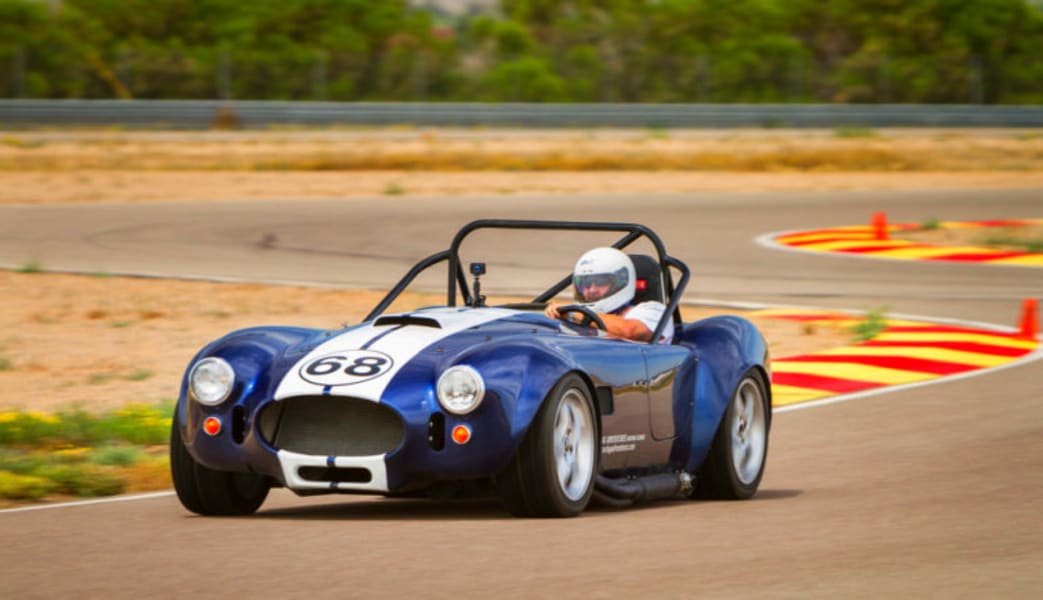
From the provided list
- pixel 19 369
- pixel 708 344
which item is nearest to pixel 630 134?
pixel 19 369

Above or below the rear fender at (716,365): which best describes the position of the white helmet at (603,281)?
above

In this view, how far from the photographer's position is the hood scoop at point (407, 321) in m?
6.63

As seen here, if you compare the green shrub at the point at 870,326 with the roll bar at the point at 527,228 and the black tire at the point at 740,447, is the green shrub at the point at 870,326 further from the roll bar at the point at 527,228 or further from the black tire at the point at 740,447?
the roll bar at the point at 527,228

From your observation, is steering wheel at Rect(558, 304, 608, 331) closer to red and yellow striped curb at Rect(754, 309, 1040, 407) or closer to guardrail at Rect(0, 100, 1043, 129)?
red and yellow striped curb at Rect(754, 309, 1040, 407)

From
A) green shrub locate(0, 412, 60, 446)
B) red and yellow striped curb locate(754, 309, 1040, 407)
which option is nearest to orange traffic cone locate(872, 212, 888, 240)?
red and yellow striped curb locate(754, 309, 1040, 407)

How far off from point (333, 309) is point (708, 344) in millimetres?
7892

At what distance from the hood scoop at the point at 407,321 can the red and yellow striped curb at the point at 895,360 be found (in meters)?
4.14

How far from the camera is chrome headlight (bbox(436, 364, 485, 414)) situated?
19.7 feet

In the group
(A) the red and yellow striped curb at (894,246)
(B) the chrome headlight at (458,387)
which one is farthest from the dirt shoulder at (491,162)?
(B) the chrome headlight at (458,387)

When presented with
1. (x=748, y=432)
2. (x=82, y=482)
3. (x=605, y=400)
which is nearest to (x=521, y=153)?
(x=748, y=432)

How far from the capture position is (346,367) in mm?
6156

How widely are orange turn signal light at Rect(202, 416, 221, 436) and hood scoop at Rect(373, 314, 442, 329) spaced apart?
802mm

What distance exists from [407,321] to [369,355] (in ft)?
1.60

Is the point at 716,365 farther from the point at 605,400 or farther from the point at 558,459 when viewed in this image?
the point at 558,459
